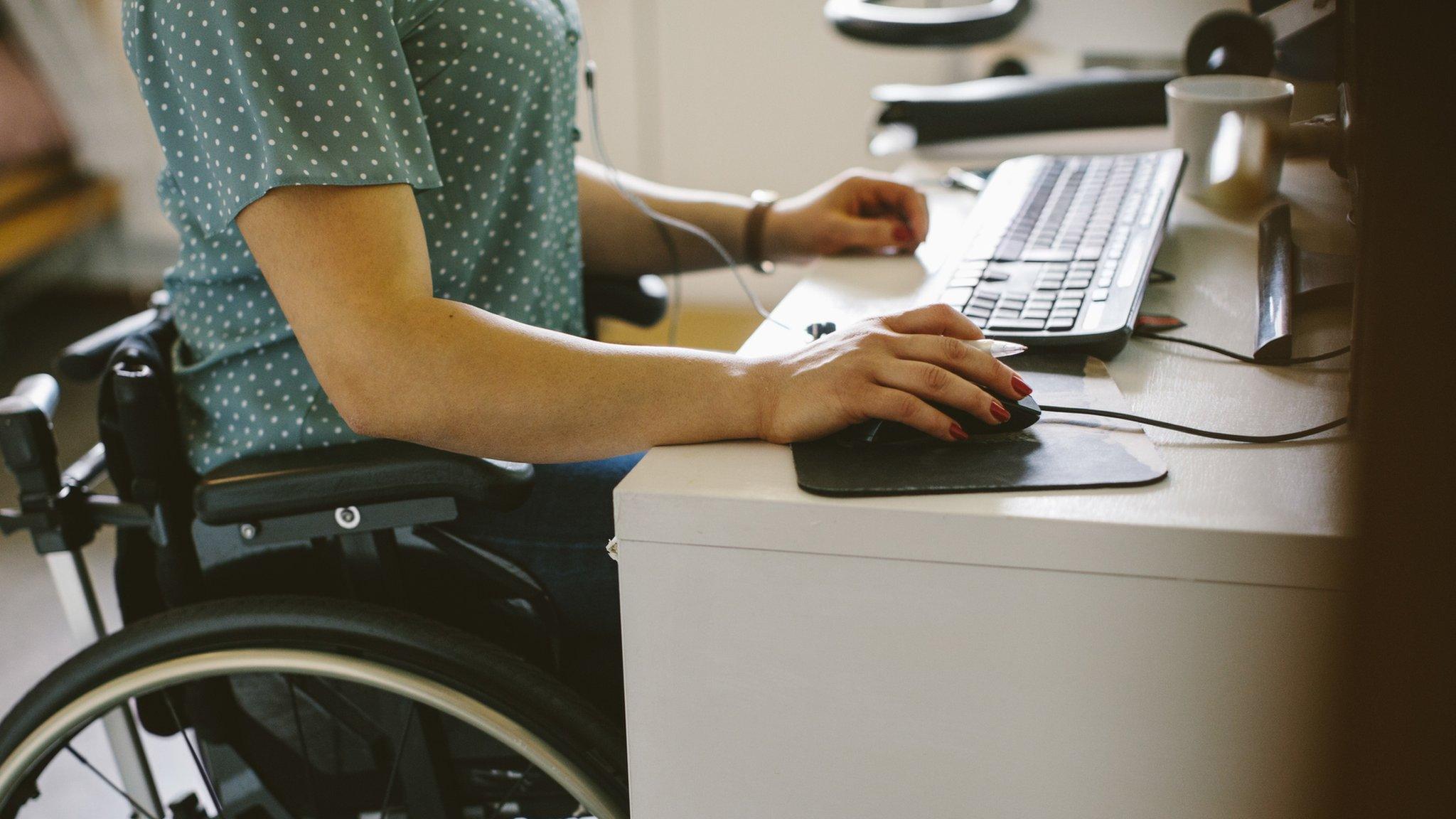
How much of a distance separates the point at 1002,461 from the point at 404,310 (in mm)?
344

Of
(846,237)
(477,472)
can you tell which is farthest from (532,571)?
(846,237)

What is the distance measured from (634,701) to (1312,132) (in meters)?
0.67

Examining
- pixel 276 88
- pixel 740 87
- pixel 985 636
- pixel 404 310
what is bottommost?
pixel 740 87

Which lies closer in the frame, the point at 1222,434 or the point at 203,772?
the point at 1222,434

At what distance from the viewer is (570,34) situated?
Result: 905mm

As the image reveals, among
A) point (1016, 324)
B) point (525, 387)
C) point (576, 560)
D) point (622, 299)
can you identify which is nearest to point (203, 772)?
point (576, 560)

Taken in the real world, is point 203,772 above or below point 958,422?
below

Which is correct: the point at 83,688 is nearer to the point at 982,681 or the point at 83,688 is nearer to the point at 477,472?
the point at 477,472

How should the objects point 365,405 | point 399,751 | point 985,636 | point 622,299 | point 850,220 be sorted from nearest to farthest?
point 985,636
point 365,405
point 399,751
point 850,220
point 622,299

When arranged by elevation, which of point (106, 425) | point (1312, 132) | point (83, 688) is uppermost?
point (1312, 132)

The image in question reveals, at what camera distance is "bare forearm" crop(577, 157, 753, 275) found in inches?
44.3

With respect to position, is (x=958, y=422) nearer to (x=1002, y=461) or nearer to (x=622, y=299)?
(x=1002, y=461)

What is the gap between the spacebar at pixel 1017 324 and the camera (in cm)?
72

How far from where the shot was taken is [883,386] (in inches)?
23.8
